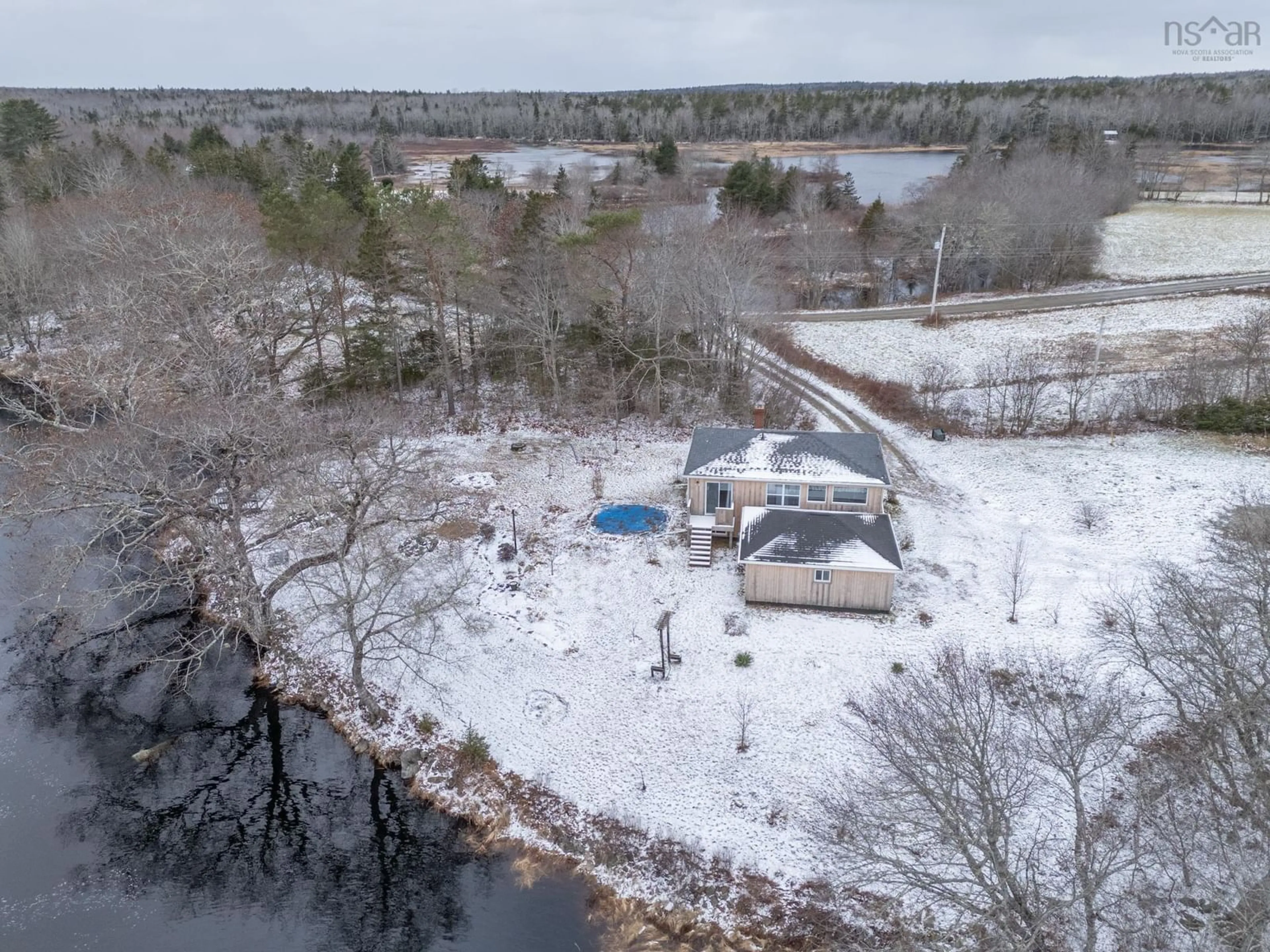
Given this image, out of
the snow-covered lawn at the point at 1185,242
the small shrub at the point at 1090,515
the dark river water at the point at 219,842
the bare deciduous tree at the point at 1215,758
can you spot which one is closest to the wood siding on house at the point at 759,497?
the small shrub at the point at 1090,515

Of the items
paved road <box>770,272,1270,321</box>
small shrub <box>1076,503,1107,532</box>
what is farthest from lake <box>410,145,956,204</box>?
small shrub <box>1076,503,1107,532</box>

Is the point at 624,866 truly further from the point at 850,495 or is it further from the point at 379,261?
the point at 379,261

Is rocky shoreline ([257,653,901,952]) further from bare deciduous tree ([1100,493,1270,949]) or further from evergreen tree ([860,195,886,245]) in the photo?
evergreen tree ([860,195,886,245])

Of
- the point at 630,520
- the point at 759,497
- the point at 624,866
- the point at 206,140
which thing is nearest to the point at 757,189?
the point at 630,520

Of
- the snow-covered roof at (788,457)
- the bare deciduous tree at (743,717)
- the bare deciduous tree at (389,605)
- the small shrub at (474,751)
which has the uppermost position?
the snow-covered roof at (788,457)

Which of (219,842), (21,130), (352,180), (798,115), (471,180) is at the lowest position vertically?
(219,842)

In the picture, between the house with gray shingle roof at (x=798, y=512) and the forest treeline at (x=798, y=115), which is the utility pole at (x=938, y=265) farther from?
the forest treeline at (x=798, y=115)
